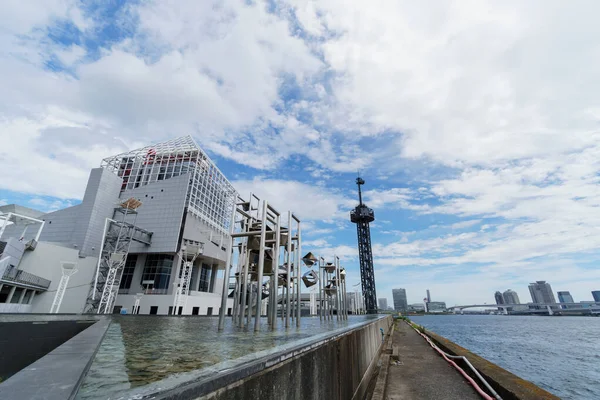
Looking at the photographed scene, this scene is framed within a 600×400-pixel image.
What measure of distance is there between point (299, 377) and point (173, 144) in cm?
6553

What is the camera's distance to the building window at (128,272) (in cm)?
4434

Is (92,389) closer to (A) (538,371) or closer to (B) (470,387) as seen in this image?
(B) (470,387)

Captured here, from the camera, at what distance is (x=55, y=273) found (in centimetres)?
3328

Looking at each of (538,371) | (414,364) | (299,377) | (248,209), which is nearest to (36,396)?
(299,377)

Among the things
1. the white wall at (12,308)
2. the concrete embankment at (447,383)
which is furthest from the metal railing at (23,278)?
the concrete embankment at (447,383)

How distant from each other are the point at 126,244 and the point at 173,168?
19800 millimetres

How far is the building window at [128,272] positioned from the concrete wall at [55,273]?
7963 millimetres

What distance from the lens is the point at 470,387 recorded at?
627cm

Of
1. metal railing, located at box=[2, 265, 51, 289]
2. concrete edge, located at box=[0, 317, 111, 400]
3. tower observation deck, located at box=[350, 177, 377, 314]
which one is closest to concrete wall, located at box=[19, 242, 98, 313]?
metal railing, located at box=[2, 265, 51, 289]

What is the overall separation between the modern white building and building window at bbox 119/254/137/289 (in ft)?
0.53

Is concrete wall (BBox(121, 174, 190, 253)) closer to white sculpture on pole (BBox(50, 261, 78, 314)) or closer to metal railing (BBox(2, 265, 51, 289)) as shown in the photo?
metal railing (BBox(2, 265, 51, 289))

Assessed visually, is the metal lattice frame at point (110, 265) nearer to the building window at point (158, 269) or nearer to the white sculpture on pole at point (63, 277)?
the building window at point (158, 269)

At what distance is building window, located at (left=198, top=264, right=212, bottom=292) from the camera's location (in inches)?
2069

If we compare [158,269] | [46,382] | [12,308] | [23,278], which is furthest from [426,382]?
[158,269]
